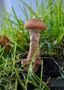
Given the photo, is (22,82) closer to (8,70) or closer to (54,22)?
(8,70)

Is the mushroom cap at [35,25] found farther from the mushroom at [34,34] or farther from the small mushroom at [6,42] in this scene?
the small mushroom at [6,42]

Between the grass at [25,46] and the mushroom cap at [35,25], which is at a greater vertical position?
the mushroom cap at [35,25]

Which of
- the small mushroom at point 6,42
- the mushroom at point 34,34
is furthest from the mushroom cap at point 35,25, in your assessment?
the small mushroom at point 6,42

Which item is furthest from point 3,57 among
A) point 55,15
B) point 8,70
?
point 55,15

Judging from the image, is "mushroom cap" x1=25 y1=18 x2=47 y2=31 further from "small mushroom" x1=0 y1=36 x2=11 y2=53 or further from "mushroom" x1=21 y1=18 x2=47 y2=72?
"small mushroom" x1=0 y1=36 x2=11 y2=53

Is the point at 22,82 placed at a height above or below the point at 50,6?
below

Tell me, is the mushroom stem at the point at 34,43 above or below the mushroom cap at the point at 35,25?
below

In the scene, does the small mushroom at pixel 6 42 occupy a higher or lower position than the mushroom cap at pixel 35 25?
lower

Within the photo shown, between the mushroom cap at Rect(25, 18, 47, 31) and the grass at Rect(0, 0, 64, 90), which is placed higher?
the mushroom cap at Rect(25, 18, 47, 31)

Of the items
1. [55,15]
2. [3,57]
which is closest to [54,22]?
[55,15]

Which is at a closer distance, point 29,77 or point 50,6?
point 29,77

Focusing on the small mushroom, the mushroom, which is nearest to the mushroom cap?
the mushroom
